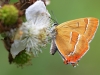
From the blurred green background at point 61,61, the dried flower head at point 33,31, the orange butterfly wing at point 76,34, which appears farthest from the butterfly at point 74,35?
the blurred green background at point 61,61

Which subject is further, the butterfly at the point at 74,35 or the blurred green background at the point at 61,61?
the blurred green background at the point at 61,61

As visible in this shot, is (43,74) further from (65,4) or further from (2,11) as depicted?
(2,11)

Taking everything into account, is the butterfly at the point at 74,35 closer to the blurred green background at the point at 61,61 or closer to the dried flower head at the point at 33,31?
the dried flower head at the point at 33,31

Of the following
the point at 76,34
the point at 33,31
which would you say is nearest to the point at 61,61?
the point at 76,34

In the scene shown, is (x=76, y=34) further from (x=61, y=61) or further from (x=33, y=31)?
(x=61, y=61)

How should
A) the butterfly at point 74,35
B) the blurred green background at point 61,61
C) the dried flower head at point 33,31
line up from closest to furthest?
the dried flower head at point 33,31 < the butterfly at point 74,35 < the blurred green background at point 61,61

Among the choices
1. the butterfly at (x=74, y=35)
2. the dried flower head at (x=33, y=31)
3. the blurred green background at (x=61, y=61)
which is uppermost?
the dried flower head at (x=33, y=31)

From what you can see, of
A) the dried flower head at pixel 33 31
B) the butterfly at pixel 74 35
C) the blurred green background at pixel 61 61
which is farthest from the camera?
the blurred green background at pixel 61 61
